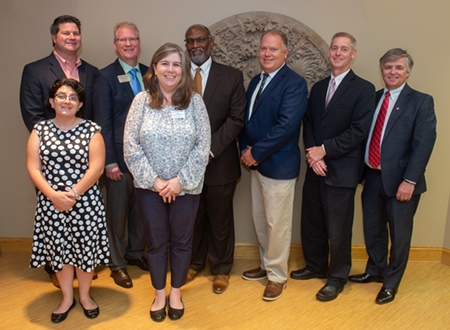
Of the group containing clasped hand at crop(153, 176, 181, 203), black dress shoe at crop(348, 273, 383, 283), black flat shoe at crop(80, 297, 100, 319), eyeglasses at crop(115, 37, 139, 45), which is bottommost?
black flat shoe at crop(80, 297, 100, 319)

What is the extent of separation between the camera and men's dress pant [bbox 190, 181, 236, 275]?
2928mm

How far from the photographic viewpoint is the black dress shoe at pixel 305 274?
10.4 feet

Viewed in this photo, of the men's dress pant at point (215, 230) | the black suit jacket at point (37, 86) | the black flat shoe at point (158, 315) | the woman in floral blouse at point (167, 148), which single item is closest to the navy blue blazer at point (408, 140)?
the men's dress pant at point (215, 230)

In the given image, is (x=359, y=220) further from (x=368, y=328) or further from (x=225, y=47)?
(x=225, y=47)

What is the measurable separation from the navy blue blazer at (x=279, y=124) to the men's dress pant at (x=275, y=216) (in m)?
0.09

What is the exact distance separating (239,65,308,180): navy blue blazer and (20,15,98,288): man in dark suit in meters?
1.33

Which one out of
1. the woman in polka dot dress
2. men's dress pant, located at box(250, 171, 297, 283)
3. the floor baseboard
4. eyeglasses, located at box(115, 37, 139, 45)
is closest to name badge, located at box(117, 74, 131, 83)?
eyeglasses, located at box(115, 37, 139, 45)

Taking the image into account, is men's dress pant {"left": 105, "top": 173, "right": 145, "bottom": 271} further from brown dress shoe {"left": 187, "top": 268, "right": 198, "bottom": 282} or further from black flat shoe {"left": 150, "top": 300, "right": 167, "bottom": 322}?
black flat shoe {"left": 150, "top": 300, "right": 167, "bottom": 322}

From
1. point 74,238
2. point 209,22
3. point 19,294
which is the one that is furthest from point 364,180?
point 19,294

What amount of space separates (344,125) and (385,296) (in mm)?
1362

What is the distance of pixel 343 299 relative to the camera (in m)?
2.87

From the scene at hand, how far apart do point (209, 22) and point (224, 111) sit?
0.99m

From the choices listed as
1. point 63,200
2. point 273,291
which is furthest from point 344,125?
point 63,200

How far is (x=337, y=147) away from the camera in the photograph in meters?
2.72
